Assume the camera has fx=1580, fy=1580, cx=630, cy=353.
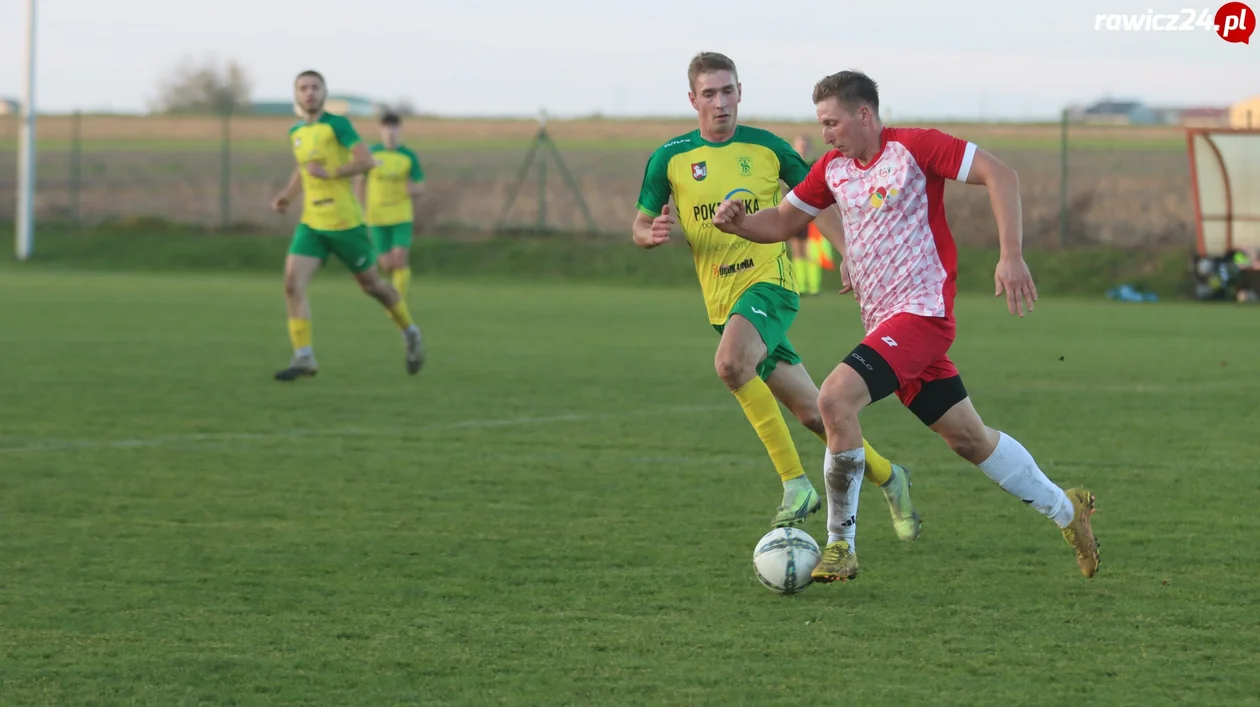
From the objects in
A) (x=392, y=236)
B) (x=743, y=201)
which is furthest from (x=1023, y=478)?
(x=392, y=236)

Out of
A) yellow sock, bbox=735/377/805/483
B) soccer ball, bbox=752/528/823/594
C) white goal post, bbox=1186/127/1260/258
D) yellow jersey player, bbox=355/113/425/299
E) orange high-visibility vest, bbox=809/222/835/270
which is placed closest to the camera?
soccer ball, bbox=752/528/823/594

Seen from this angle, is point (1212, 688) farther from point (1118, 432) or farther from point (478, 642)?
point (1118, 432)

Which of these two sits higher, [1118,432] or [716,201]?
[716,201]

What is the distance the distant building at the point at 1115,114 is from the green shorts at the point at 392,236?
1611 cm

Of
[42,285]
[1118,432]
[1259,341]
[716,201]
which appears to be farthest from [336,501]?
[42,285]

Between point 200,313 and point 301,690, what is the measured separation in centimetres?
1557

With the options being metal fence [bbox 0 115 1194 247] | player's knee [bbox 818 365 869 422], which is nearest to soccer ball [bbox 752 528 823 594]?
player's knee [bbox 818 365 869 422]

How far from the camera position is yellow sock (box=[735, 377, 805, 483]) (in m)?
6.22

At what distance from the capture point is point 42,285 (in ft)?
79.4

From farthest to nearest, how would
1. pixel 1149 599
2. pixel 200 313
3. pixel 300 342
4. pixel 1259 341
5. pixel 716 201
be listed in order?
pixel 200 313
pixel 1259 341
pixel 300 342
pixel 716 201
pixel 1149 599

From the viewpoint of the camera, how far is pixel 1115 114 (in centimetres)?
4206

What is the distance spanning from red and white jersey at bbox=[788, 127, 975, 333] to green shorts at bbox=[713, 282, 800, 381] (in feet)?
2.96

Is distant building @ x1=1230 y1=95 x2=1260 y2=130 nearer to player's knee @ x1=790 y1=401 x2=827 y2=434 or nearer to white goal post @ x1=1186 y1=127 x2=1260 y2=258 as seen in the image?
white goal post @ x1=1186 y1=127 x2=1260 y2=258

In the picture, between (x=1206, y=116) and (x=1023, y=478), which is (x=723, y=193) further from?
(x=1206, y=116)
